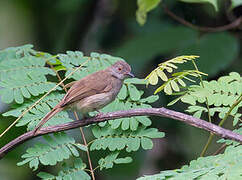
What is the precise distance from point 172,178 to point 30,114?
4.62ft

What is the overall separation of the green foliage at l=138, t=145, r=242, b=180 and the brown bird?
1.19 metres

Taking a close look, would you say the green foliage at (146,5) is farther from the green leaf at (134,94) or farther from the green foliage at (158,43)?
the green leaf at (134,94)

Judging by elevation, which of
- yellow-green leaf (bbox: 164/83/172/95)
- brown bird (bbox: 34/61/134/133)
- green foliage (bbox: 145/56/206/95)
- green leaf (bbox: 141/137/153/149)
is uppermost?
brown bird (bbox: 34/61/134/133)

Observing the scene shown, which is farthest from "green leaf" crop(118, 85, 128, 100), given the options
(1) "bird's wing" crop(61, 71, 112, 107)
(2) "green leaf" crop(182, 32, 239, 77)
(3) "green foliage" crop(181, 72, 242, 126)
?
(2) "green leaf" crop(182, 32, 239, 77)

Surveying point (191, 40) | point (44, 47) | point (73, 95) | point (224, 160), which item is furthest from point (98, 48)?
point (224, 160)

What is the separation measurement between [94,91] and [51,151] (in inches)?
36.3

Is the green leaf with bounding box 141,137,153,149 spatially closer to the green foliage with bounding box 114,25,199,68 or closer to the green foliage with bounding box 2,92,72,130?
the green foliage with bounding box 2,92,72,130

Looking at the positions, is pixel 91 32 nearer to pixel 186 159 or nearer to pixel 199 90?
pixel 186 159

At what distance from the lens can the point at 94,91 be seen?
12.7 ft

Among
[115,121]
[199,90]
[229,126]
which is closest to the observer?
[199,90]

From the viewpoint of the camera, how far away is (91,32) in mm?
6953

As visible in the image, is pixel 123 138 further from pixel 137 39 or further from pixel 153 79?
pixel 137 39

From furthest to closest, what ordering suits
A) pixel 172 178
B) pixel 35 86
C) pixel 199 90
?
1. pixel 35 86
2. pixel 199 90
3. pixel 172 178

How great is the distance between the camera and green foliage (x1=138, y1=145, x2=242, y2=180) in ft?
7.27
